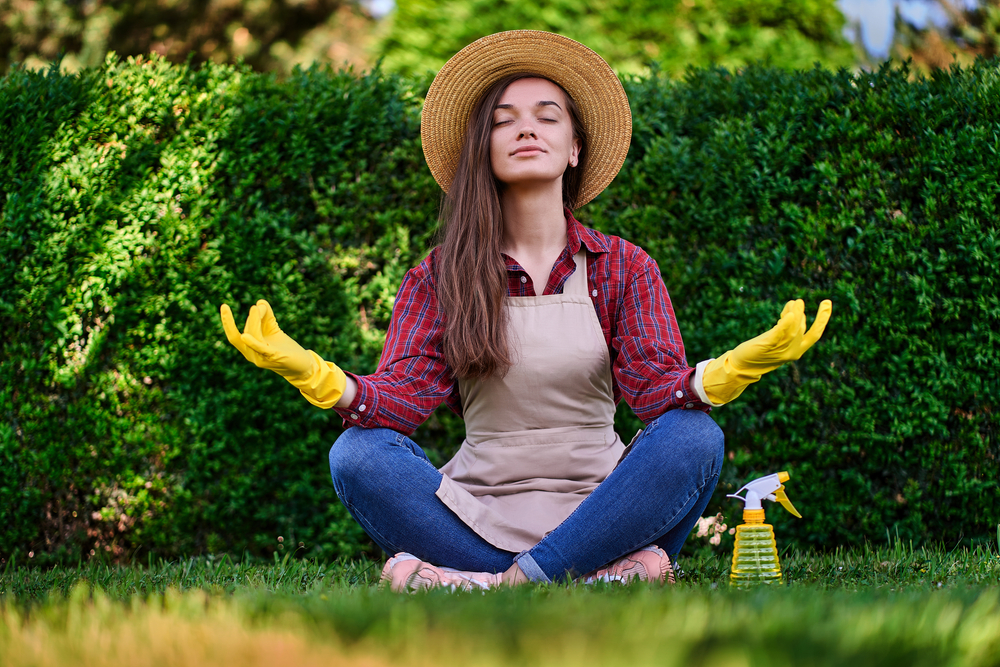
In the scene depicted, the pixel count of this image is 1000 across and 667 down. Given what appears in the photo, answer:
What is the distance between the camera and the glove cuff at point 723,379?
198 cm

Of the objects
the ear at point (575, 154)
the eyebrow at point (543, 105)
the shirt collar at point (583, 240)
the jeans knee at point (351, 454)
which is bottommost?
the jeans knee at point (351, 454)

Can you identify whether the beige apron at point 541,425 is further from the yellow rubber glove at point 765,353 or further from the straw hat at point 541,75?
the straw hat at point 541,75

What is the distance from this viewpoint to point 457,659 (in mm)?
1108

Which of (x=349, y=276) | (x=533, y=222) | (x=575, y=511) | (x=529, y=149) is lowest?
(x=575, y=511)

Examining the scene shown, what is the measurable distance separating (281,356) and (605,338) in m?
0.99

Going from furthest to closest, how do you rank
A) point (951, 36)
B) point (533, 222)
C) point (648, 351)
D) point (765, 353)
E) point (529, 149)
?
point (951, 36) → point (533, 222) → point (529, 149) → point (648, 351) → point (765, 353)

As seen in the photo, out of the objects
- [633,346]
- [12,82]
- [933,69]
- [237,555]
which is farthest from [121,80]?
[933,69]

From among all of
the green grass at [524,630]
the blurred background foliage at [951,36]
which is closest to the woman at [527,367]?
the green grass at [524,630]

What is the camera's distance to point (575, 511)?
2.11 meters

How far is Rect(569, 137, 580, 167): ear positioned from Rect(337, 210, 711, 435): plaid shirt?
189 millimetres

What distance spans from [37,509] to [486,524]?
72.8 inches

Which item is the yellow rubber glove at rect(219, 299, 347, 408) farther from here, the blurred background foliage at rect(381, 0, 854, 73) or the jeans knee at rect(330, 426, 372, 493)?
the blurred background foliage at rect(381, 0, 854, 73)

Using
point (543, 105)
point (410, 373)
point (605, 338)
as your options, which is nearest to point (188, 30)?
point (543, 105)

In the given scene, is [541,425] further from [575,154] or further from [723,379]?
[575,154]
